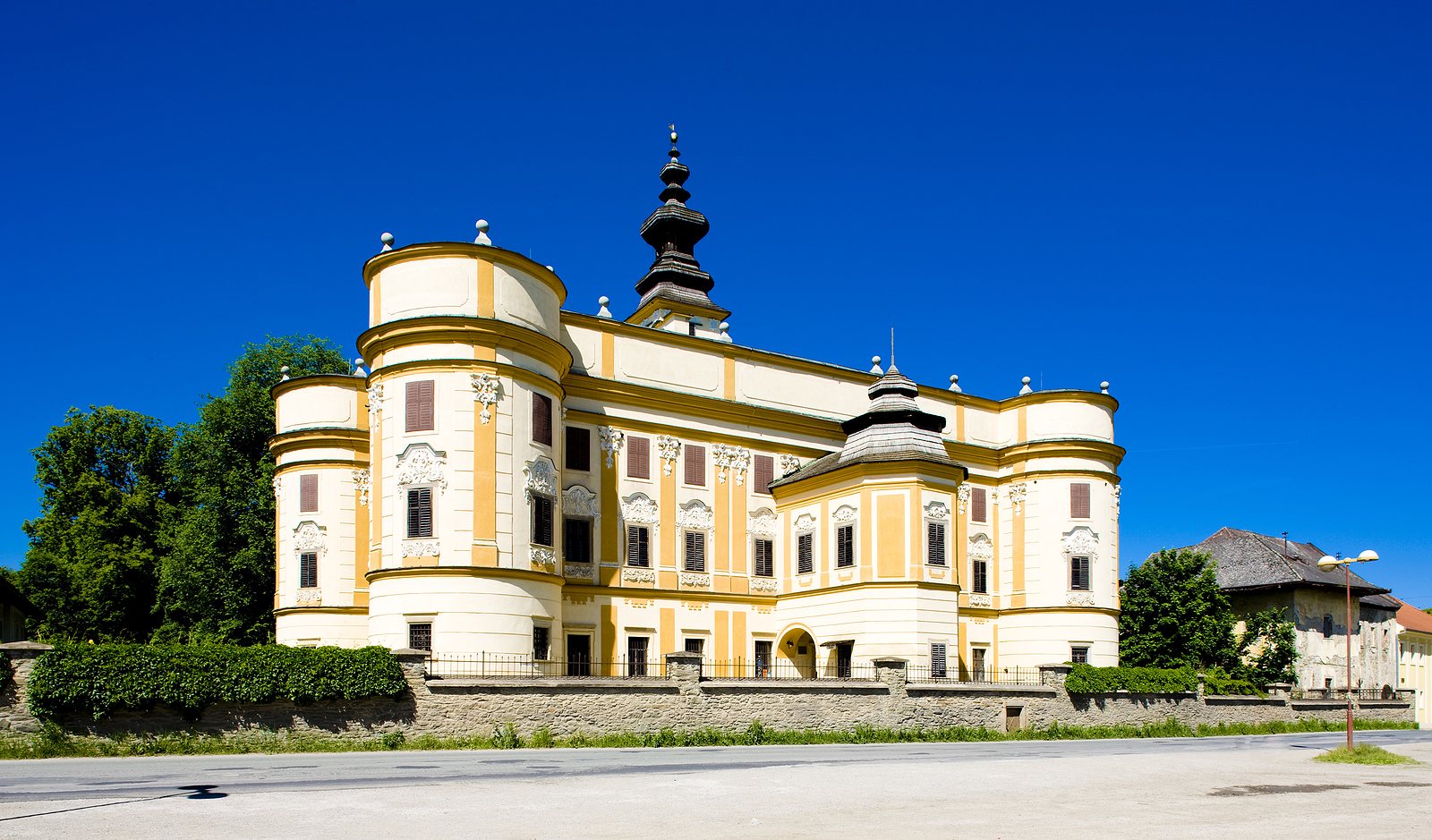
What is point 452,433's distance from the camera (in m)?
32.1

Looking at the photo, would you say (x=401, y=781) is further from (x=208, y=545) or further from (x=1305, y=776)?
(x=208, y=545)

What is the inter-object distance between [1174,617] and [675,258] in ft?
95.7

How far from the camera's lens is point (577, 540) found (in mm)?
37562

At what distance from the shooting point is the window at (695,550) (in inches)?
1586

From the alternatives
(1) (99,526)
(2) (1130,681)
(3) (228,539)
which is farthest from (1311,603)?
(1) (99,526)

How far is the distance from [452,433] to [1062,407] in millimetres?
27756

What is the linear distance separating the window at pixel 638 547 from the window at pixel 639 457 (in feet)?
6.41

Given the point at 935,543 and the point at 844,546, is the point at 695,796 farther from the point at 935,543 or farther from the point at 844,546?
the point at 844,546

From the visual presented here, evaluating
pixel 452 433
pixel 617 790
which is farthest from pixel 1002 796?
pixel 452 433

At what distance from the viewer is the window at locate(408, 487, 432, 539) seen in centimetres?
3170

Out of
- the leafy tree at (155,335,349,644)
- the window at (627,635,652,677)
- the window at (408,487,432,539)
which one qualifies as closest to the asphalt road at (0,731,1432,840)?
the window at (408,487,432,539)

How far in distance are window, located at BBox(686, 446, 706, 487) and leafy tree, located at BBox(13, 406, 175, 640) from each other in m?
25.1

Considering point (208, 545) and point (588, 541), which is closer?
point (588, 541)

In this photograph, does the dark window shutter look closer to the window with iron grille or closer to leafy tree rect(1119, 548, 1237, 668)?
the window with iron grille
